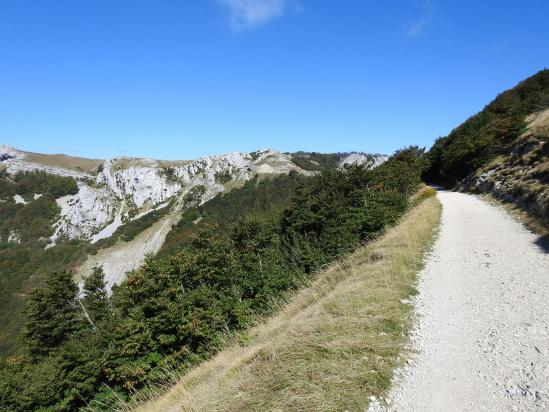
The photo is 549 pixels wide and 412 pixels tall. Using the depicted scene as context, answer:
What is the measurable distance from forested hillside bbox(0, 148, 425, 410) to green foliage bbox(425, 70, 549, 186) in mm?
7918

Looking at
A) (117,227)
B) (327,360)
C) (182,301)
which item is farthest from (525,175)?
(117,227)

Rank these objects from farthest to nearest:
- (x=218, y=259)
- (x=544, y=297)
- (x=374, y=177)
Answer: (x=374, y=177), (x=218, y=259), (x=544, y=297)

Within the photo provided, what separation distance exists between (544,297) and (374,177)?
107ft

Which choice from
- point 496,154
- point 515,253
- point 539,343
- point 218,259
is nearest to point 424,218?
point 515,253

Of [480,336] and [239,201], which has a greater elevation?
[480,336]

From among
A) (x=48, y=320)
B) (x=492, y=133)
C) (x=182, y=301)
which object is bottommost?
A: (x=48, y=320)

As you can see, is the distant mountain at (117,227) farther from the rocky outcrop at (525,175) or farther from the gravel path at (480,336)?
the gravel path at (480,336)

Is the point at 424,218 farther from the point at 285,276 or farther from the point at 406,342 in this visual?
the point at 406,342

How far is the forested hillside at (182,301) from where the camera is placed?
21.8m

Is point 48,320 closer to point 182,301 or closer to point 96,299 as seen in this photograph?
point 96,299

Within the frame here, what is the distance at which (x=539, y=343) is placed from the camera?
5.53 m

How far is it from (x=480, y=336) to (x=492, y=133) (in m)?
44.1

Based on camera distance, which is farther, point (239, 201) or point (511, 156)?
point (239, 201)

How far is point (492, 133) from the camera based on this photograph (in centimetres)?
4038
